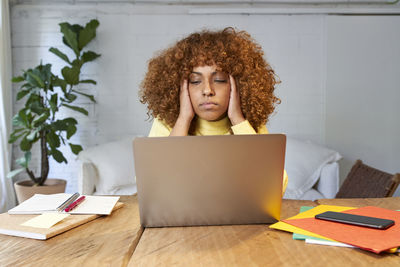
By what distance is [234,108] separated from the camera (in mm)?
1814

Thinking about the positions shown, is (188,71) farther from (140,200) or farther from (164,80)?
(140,200)

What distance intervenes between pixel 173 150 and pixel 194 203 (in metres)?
0.17

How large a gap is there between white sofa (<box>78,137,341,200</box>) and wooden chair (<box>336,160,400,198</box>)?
0.81ft

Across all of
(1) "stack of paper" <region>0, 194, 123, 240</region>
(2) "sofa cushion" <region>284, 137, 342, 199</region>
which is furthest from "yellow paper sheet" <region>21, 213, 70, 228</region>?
(2) "sofa cushion" <region>284, 137, 342, 199</region>

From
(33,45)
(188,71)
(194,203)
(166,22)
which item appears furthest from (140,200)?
(33,45)

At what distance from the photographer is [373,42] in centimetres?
421

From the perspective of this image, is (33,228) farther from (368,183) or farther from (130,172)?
(368,183)

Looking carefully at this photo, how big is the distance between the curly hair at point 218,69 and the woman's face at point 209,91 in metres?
0.03

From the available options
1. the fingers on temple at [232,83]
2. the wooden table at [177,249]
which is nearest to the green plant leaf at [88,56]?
the fingers on temple at [232,83]

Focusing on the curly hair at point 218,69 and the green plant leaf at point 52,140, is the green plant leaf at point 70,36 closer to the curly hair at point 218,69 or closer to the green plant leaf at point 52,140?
the green plant leaf at point 52,140

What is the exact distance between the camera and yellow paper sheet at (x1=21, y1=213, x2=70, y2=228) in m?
1.20

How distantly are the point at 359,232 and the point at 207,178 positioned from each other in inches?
16.3

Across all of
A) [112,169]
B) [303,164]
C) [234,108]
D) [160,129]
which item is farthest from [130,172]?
[234,108]

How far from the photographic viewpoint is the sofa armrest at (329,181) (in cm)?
349
